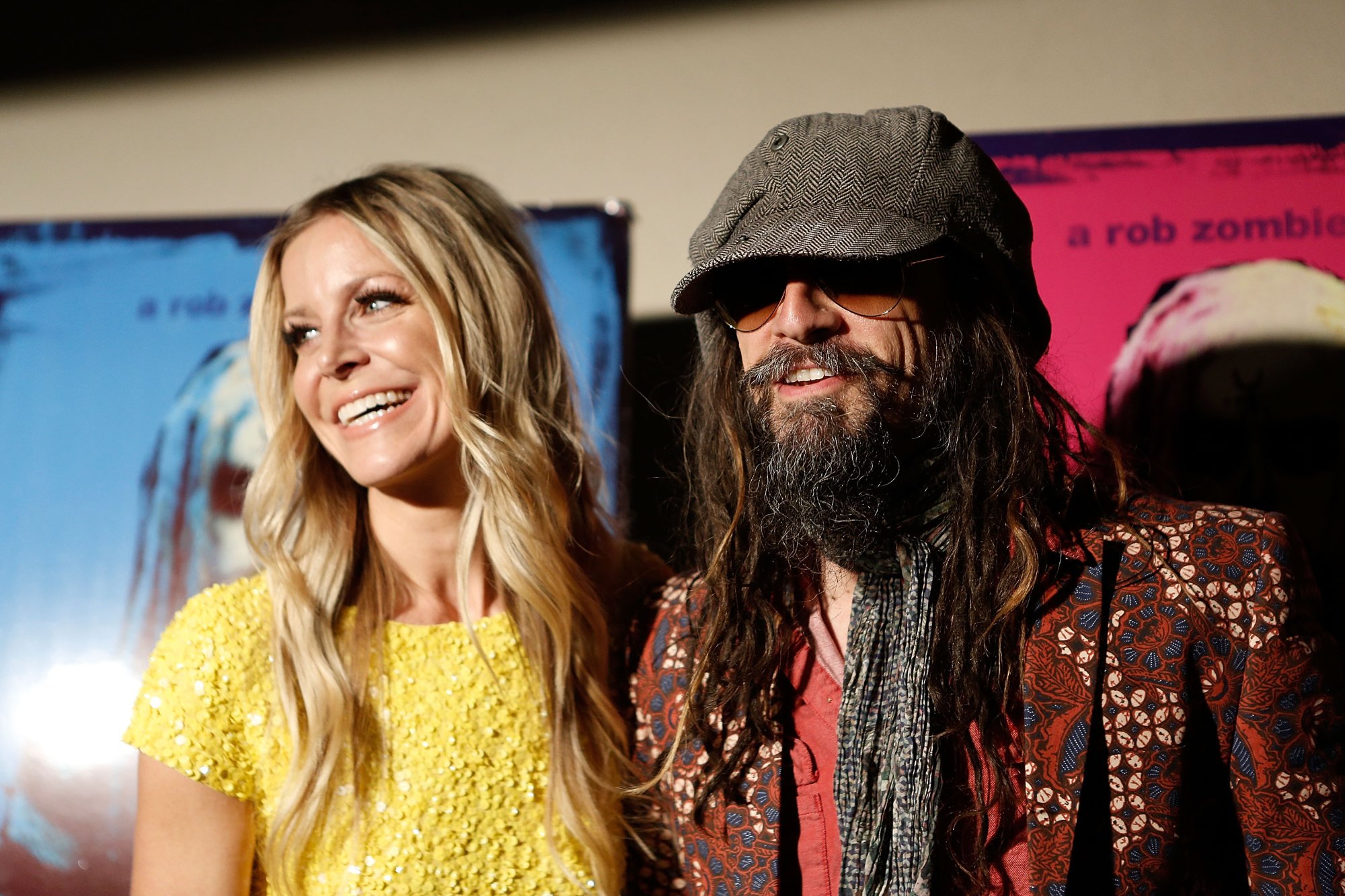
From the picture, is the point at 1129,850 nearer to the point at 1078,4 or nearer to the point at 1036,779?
the point at 1036,779

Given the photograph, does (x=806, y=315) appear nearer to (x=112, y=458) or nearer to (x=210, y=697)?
(x=210, y=697)

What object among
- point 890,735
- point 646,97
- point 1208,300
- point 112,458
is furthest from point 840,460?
point 112,458

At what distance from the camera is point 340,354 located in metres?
1.62

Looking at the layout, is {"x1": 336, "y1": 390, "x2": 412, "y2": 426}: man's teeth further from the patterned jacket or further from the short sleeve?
the patterned jacket

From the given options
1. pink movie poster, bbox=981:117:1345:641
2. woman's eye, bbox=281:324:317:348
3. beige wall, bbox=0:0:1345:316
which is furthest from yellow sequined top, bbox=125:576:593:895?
pink movie poster, bbox=981:117:1345:641

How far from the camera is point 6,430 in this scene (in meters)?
2.19

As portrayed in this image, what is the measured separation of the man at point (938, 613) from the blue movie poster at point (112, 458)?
593 mm

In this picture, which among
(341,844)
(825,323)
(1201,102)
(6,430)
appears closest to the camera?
(825,323)

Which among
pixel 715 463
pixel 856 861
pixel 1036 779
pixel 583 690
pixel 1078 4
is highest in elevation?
pixel 1078 4

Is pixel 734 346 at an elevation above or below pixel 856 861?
above

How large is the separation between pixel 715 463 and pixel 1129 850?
2.42 ft

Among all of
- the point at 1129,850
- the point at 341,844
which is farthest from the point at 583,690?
the point at 1129,850

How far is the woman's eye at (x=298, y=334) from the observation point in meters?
A: 1.72

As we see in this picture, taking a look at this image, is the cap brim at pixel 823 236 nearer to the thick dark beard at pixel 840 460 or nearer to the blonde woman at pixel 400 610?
the thick dark beard at pixel 840 460
